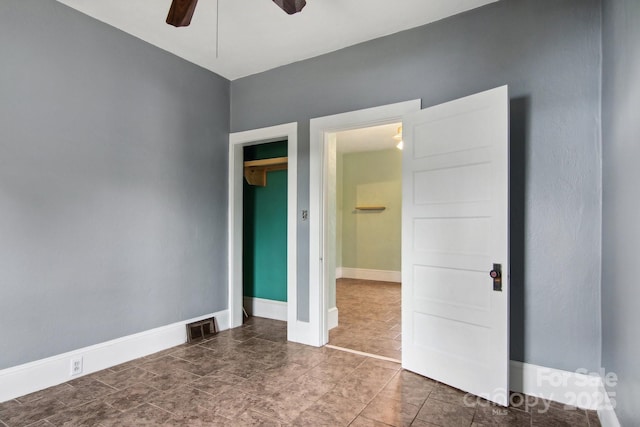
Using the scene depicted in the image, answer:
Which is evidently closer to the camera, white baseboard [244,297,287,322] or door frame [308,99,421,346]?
door frame [308,99,421,346]

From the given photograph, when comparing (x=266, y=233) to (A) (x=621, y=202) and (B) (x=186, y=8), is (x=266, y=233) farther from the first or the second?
(A) (x=621, y=202)

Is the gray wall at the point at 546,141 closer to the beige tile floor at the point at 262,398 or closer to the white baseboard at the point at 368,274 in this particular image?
the beige tile floor at the point at 262,398

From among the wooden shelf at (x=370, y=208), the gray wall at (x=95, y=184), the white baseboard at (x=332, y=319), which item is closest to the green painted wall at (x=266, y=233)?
the white baseboard at (x=332, y=319)

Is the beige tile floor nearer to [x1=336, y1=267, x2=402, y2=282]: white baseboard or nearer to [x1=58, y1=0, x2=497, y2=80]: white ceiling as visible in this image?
[x1=58, y1=0, x2=497, y2=80]: white ceiling

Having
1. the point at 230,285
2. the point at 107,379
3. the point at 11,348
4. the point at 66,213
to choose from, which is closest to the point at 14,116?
the point at 66,213

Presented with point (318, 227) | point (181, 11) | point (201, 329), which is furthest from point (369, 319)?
point (181, 11)

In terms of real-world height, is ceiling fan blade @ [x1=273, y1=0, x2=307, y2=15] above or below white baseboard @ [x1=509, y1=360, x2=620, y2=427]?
above

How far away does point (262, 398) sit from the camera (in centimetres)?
246

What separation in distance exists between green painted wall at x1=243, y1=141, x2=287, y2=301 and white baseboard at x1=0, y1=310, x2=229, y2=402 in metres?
1.06

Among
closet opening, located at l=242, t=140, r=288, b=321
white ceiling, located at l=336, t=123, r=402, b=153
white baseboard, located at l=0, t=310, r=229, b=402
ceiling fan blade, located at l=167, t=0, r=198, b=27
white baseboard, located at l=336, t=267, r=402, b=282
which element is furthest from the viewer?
white baseboard, located at l=336, t=267, r=402, b=282

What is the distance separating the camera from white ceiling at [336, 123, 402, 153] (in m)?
5.80

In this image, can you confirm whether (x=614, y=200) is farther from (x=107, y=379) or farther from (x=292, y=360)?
(x=107, y=379)

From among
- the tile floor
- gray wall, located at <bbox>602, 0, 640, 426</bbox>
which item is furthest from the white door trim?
gray wall, located at <bbox>602, 0, 640, 426</bbox>

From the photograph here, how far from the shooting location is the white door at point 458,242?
7.77 ft
